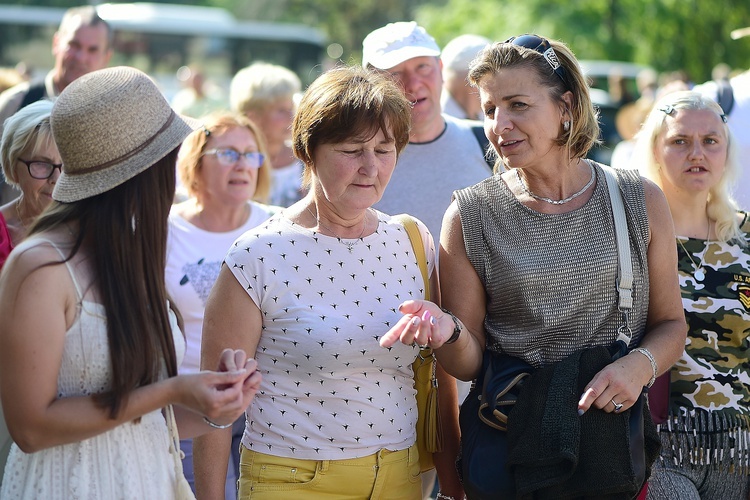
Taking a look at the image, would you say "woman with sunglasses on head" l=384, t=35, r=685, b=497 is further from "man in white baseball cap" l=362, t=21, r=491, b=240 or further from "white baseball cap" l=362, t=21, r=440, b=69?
"white baseball cap" l=362, t=21, r=440, b=69

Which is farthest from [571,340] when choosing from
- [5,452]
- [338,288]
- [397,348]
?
[5,452]

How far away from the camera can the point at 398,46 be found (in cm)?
465

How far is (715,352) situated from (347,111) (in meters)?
1.82

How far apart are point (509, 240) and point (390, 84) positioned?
662 millimetres

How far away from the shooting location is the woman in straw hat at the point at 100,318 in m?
2.24

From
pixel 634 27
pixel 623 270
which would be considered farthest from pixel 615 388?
pixel 634 27

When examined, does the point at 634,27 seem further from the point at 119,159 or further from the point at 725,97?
the point at 119,159

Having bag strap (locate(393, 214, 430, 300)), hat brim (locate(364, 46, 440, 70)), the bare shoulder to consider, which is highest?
hat brim (locate(364, 46, 440, 70))

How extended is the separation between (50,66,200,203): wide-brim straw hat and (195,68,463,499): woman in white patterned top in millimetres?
616

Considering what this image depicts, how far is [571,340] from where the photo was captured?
3057mm

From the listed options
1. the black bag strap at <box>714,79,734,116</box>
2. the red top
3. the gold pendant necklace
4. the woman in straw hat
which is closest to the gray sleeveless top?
the gold pendant necklace

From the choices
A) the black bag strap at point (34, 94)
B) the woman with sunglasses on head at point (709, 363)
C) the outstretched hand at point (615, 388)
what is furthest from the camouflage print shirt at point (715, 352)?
the black bag strap at point (34, 94)

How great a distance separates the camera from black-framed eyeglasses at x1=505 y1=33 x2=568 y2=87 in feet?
10.2

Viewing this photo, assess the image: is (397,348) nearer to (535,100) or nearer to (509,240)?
(509,240)
